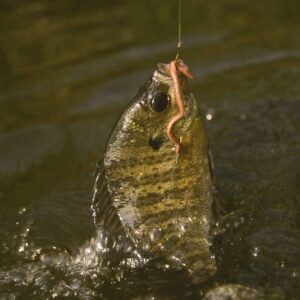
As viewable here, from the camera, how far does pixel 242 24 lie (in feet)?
26.3

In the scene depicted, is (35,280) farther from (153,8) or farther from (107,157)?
(153,8)

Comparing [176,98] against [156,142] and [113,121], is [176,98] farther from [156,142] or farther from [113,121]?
[113,121]

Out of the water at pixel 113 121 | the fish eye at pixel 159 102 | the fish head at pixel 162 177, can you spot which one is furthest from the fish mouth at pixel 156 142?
the water at pixel 113 121

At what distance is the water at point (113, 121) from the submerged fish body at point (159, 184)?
0.20m

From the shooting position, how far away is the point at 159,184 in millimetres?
3656

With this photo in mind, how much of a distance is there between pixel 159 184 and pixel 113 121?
2589mm

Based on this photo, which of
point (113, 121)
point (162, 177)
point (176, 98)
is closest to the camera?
point (176, 98)

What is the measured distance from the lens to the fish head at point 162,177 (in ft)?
11.7

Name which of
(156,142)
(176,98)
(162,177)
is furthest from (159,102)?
(162,177)

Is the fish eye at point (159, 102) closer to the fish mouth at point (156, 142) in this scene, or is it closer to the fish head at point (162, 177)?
the fish head at point (162, 177)

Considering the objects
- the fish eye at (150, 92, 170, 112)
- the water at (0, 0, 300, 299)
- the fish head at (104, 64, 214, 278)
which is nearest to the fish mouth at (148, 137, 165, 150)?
the fish head at (104, 64, 214, 278)

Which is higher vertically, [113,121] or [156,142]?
[113,121]

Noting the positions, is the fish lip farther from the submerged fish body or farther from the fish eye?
the fish eye

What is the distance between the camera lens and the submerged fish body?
3561 mm
